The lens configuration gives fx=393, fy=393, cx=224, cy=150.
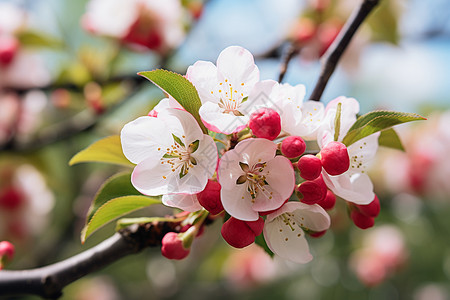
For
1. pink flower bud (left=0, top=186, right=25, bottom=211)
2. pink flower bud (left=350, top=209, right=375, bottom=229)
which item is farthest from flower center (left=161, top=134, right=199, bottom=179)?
pink flower bud (left=0, top=186, right=25, bottom=211)

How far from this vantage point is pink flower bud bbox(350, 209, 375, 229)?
2.26 feet

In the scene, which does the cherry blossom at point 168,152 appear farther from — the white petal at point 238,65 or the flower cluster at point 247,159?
the white petal at point 238,65

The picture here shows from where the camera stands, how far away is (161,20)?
5.84 feet

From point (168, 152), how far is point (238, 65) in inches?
7.2

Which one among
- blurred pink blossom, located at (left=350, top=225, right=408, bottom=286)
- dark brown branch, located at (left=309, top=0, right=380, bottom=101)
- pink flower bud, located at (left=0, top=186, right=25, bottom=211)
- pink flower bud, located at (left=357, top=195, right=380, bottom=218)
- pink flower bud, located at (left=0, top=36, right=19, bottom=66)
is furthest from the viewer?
blurred pink blossom, located at (left=350, top=225, right=408, bottom=286)

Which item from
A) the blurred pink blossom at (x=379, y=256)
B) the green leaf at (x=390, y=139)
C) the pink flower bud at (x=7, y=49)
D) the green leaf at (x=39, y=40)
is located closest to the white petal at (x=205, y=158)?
the green leaf at (x=390, y=139)

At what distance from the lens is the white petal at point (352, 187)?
0.60 meters

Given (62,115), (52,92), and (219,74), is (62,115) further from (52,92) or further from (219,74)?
(219,74)

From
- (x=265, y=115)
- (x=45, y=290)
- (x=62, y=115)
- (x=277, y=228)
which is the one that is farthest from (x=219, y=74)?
(x=62, y=115)

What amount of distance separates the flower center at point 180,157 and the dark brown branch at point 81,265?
13cm

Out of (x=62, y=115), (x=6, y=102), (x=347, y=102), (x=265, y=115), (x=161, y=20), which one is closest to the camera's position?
(x=265, y=115)

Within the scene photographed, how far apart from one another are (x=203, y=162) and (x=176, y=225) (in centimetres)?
16

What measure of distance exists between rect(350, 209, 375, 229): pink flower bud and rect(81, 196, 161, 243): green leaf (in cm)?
35

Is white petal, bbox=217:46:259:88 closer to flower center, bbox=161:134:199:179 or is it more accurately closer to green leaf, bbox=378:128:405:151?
flower center, bbox=161:134:199:179
